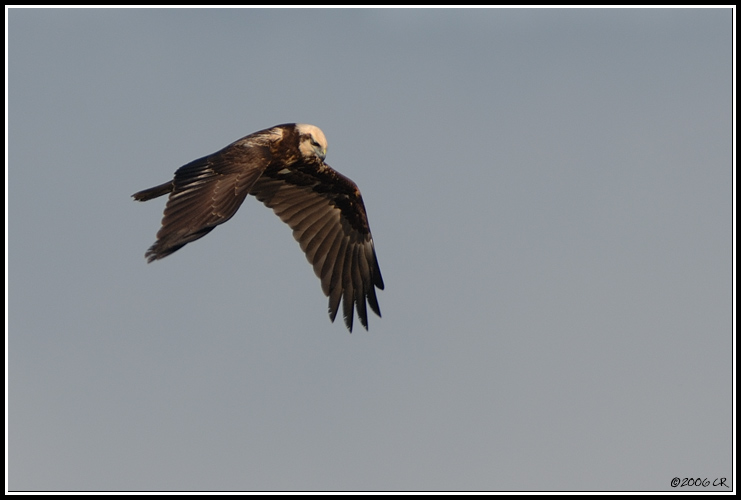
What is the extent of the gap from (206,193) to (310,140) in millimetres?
2309

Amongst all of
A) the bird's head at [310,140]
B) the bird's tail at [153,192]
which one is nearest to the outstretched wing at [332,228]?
the bird's head at [310,140]

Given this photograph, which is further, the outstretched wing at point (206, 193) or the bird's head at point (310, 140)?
the bird's head at point (310, 140)

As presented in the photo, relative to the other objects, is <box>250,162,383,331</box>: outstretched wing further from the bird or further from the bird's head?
the bird's head

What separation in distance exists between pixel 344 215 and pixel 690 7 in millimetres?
4894

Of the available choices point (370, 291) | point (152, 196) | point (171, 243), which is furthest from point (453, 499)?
point (152, 196)

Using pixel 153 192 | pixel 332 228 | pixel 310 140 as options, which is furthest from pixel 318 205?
pixel 153 192

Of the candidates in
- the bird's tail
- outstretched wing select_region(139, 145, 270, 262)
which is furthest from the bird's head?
the bird's tail

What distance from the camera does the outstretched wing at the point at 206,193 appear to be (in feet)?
30.0

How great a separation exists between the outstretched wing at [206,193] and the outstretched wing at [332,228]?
1.84 m

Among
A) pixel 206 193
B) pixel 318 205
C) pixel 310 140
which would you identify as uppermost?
pixel 310 140

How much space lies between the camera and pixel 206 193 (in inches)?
383

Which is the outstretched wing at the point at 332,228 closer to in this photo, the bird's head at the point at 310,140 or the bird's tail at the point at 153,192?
the bird's head at the point at 310,140

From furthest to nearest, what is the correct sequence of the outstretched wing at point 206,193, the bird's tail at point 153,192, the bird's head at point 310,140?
the bird's head at point 310,140, the bird's tail at point 153,192, the outstretched wing at point 206,193

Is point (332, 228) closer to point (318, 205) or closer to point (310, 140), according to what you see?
point (318, 205)
